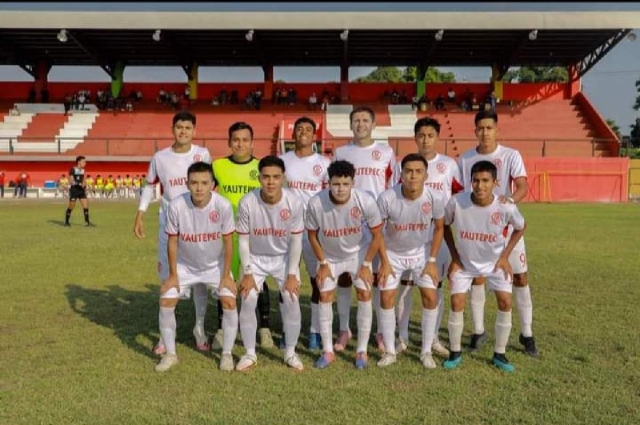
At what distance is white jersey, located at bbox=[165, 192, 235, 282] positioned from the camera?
15.6 ft

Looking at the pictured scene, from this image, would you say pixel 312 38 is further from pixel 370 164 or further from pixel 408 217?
pixel 408 217

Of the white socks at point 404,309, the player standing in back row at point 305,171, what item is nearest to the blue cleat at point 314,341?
the player standing in back row at point 305,171

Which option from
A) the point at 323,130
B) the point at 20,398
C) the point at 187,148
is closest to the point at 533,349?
the point at 187,148

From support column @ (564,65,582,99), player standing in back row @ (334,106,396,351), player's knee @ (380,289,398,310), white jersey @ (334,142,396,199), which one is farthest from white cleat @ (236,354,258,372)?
support column @ (564,65,582,99)

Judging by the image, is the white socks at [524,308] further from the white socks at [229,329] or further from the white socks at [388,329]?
the white socks at [229,329]

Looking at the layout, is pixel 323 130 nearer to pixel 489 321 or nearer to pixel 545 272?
pixel 545 272

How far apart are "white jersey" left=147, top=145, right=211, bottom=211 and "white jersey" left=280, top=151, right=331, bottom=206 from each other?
2.71 ft

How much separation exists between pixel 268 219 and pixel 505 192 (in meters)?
2.19

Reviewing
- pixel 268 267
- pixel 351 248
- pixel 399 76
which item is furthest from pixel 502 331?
pixel 399 76

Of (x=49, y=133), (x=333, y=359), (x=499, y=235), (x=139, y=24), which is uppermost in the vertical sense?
(x=139, y=24)

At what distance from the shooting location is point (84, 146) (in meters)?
30.9

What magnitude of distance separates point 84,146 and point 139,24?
7156 millimetres

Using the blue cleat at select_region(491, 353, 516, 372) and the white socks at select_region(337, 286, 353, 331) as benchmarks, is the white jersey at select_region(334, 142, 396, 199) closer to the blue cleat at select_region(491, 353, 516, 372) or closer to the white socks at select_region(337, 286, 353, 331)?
the white socks at select_region(337, 286, 353, 331)

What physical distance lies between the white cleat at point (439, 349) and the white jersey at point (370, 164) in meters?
1.44
